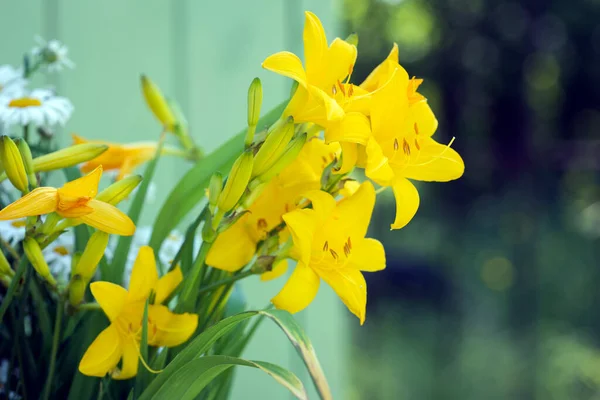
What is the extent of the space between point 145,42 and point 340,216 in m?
0.47

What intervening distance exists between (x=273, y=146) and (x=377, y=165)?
0.17ft

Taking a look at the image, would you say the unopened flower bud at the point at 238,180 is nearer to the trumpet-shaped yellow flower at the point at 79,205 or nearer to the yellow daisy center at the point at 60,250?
the trumpet-shaped yellow flower at the point at 79,205

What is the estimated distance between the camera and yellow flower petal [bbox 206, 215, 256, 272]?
378 millimetres

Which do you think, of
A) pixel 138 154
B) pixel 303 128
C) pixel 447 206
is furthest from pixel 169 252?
pixel 447 206

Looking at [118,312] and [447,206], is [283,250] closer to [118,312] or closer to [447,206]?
[118,312]

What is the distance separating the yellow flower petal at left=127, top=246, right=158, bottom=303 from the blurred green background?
0.38m

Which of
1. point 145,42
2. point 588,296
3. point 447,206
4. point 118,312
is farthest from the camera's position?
point 447,206

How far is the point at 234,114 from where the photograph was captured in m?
Answer: 0.84

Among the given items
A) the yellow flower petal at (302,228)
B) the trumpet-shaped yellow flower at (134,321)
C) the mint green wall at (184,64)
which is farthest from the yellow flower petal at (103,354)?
the mint green wall at (184,64)

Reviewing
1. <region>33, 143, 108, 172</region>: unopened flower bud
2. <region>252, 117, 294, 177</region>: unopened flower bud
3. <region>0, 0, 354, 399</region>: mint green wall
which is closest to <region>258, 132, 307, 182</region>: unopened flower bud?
<region>252, 117, 294, 177</region>: unopened flower bud

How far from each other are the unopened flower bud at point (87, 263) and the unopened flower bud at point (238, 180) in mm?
66

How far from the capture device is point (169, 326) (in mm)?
378

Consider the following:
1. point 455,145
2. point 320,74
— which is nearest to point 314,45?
point 320,74

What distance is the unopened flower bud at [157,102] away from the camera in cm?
50
